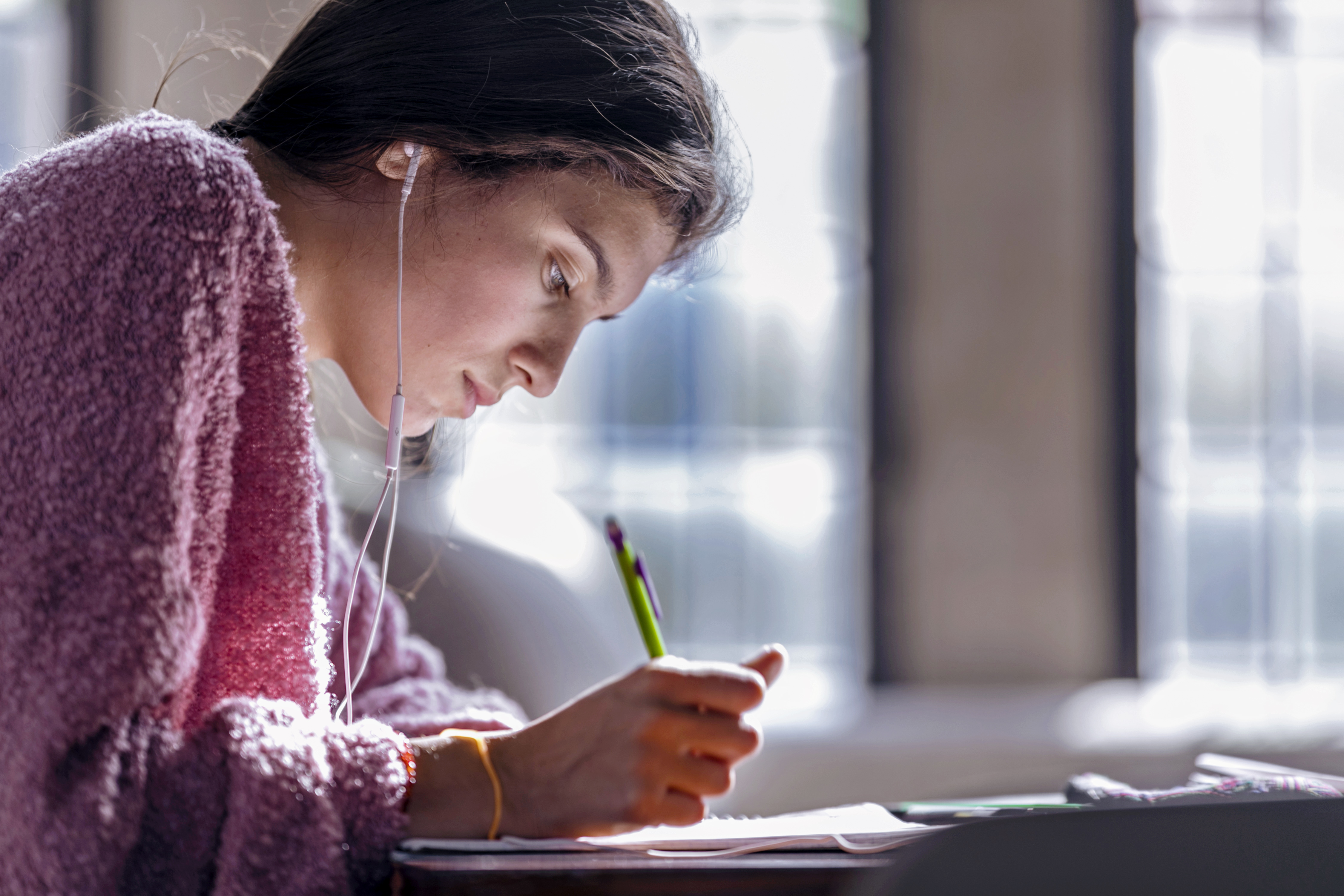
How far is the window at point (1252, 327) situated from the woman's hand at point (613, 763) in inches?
72.8

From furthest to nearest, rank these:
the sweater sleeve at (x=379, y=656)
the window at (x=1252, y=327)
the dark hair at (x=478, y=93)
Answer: the window at (x=1252, y=327)
the sweater sleeve at (x=379, y=656)
the dark hair at (x=478, y=93)

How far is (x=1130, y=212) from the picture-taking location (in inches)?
80.7

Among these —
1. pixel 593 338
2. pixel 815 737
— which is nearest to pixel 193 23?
pixel 593 338

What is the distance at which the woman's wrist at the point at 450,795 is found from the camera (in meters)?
0.48

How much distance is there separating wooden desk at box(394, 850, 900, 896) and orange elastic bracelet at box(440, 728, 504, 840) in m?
0.04

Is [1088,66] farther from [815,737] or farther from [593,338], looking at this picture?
[815,737]

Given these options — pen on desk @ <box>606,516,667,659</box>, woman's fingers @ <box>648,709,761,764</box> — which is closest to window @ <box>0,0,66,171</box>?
pen on desk @ <box>606,516,667,659</box>

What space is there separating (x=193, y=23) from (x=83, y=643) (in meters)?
1.78

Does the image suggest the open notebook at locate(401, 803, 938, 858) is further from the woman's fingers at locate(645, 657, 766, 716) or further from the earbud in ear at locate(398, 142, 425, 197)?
the earbud in ear at locate(398, 142, 425, 197)

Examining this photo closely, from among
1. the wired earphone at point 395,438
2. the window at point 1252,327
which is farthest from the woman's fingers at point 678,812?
the window at point 1252,327

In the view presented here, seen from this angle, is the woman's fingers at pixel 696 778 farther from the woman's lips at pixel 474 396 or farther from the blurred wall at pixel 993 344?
the blurred wall at pixel 993 344

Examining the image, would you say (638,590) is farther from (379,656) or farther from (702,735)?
(379,656)

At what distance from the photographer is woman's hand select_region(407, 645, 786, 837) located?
0.48m

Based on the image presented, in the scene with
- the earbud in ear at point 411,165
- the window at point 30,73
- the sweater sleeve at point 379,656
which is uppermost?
the window at point 30,73
